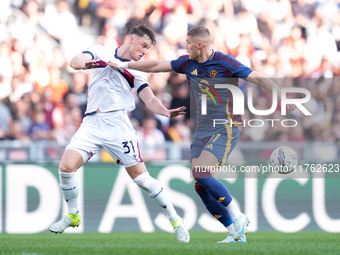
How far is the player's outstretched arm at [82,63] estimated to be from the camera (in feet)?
23.4

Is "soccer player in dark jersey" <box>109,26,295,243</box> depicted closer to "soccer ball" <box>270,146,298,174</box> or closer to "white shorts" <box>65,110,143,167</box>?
"white shorts" <box>65,110,143,167</box>

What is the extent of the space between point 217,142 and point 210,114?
32 cm

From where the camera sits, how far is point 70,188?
762 centimetres

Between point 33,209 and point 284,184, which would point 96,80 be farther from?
point 284,184

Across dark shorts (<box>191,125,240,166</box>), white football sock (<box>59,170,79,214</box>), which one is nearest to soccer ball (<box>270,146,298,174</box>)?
dark shorts (<box>191,125,240,166</box>)

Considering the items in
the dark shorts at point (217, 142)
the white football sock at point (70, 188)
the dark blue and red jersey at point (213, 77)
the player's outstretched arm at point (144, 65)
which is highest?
the player's outstretched arm at point (144, 65)

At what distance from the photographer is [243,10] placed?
50.6ft

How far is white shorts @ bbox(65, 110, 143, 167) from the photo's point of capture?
7.65 m

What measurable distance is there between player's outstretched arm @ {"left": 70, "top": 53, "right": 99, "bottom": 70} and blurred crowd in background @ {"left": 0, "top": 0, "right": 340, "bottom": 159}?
15.7ft

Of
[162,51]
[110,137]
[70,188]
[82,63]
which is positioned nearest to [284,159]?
[110,137]

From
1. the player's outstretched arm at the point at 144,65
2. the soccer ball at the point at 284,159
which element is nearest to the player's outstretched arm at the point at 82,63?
the player's outstretched arm at the point at 144,65

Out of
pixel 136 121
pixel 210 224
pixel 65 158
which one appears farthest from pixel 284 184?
pixel 65 158

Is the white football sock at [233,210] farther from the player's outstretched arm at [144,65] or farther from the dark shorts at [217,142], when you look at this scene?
the player's outstretched arm at [144,65]

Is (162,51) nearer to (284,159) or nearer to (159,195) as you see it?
(284,159)
